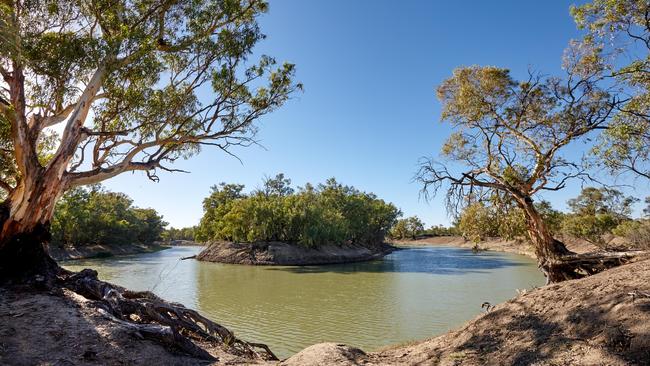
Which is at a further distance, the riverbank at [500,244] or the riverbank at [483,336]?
the riverbank at [500,244]

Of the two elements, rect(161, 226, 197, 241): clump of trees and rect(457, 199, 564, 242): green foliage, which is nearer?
rect(457, 199, 564, 242): green foliage

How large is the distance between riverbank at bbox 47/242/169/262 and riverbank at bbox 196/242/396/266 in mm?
15864

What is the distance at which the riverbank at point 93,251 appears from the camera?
45025 mm

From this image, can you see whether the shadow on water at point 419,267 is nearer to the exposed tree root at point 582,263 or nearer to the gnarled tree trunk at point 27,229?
the exposed tree root at point 582,263

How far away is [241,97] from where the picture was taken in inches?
443

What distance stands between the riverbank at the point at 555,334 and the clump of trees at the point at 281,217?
37.1m

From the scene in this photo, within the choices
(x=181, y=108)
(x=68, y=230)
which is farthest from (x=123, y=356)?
(x=68, y=230)

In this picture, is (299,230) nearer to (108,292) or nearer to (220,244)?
(220,244)

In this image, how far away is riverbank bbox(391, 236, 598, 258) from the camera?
39500mm

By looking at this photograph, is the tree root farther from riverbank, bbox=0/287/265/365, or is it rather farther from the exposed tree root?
the exposed tree root

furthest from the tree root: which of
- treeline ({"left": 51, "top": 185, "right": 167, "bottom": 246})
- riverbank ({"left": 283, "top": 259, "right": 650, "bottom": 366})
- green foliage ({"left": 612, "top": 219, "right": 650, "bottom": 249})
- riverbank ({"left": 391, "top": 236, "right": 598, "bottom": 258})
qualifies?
treeline ({"left": 51, "top": 185, "right": 167, "bottom": 246})

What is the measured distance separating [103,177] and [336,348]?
7.40m

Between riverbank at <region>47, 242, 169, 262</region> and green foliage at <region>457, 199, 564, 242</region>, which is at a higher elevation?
green foliage at <region>457, 199, 564, 242</region>

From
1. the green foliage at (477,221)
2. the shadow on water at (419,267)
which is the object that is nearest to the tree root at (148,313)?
the green foliage at (477,221)
